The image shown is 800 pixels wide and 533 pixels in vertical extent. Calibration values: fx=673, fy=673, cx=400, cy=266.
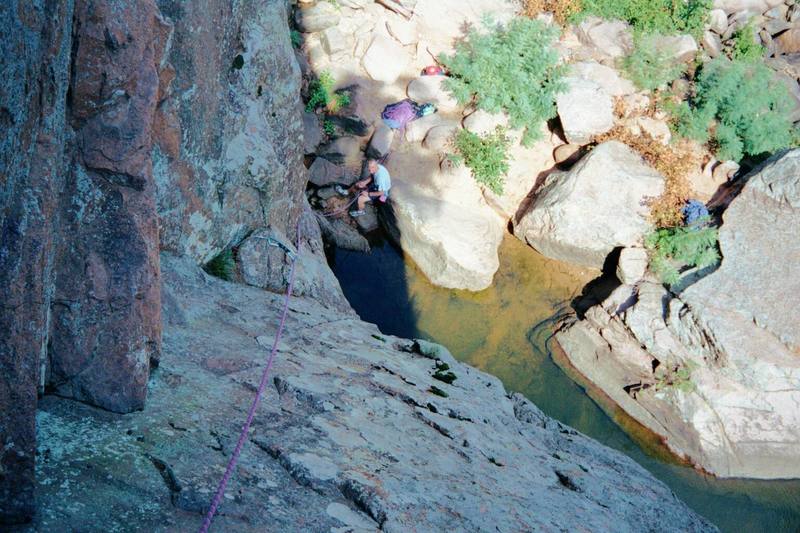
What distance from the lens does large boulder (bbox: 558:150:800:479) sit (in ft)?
33.8

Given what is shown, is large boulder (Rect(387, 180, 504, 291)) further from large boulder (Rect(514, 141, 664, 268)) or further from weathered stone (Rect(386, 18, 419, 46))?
weathered stone (Rect(386, 18, 419, 46))

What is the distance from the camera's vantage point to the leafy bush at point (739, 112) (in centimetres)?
1334

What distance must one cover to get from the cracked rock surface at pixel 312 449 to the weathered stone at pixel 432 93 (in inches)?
310

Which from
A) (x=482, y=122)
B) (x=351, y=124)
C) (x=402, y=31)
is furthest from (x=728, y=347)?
(x=402, y=31)

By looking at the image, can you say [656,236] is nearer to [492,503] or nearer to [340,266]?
[340,266]

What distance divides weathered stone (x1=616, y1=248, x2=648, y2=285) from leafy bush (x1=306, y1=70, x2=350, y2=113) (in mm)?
6147

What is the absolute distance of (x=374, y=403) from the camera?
209 inches

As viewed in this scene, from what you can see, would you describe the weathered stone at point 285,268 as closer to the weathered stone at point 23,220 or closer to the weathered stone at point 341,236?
the weathered stone at point 341,236

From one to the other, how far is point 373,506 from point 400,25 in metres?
12.7

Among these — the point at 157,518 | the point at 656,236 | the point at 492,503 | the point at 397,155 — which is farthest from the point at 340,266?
the point at 157,518

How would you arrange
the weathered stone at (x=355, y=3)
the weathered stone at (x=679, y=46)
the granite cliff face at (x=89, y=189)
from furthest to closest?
the weathered stone at (x=679, y=46)
the weathered stone at (x=355, y=3)
the granite cliff face at (x=89, y=189)

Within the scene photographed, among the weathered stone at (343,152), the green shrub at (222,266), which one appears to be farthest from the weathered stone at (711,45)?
the green shrub at (222,266)

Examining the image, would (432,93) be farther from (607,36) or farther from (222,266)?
(222,266)

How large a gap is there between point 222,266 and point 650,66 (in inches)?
445
